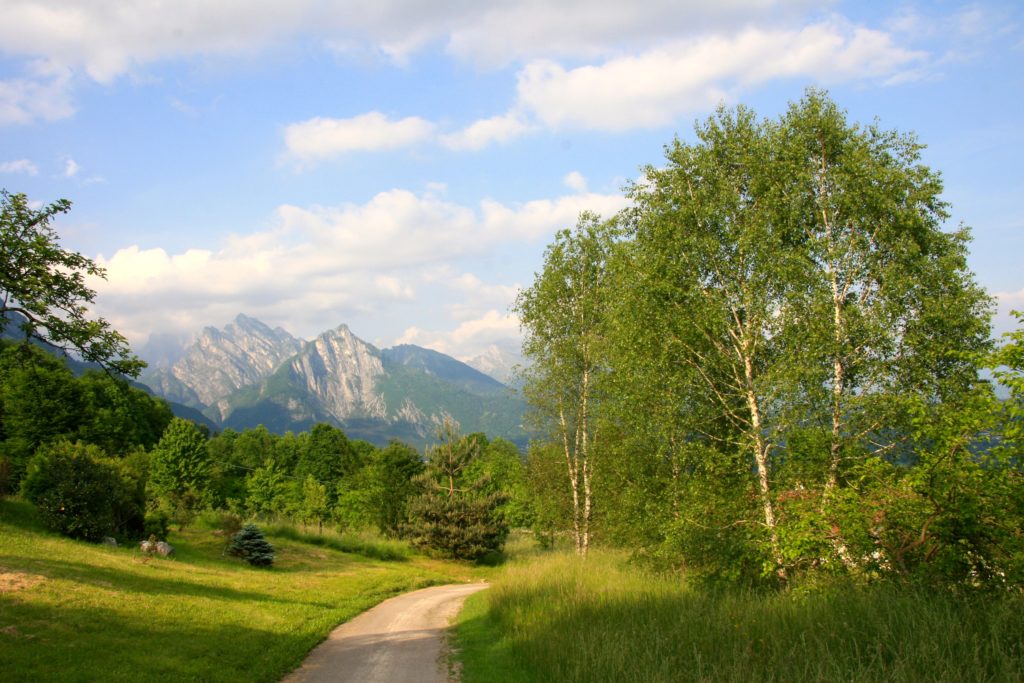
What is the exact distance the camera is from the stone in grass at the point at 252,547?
28969 mm

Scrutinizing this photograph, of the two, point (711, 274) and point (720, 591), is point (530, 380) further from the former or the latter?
point (720, 591)

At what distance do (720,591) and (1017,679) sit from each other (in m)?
8.30

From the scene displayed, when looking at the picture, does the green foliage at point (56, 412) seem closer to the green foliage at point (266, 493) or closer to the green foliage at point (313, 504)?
the green foliage at point (266, 493)

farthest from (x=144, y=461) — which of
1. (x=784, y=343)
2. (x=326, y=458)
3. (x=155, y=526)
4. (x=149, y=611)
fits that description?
(x=784, y=343)

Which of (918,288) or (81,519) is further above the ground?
(918,288)

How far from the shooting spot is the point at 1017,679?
716 cm

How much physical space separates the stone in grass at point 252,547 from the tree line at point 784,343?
18656 mm

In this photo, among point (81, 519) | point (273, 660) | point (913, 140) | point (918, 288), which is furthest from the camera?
point (81, 519)

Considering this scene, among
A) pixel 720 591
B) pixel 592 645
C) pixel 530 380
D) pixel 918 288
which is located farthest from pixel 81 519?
pixel 918 288

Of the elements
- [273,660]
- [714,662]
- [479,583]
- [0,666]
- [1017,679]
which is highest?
[1017,679]

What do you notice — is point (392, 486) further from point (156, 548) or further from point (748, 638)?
point (748, 638)

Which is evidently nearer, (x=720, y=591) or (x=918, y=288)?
(x=720, y=591)

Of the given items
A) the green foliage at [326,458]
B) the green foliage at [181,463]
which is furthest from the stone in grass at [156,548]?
the green foliage at [326,458]

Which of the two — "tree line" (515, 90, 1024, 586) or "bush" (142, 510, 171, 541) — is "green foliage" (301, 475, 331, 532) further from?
"tree line" (515, 90, 1024, 586)
